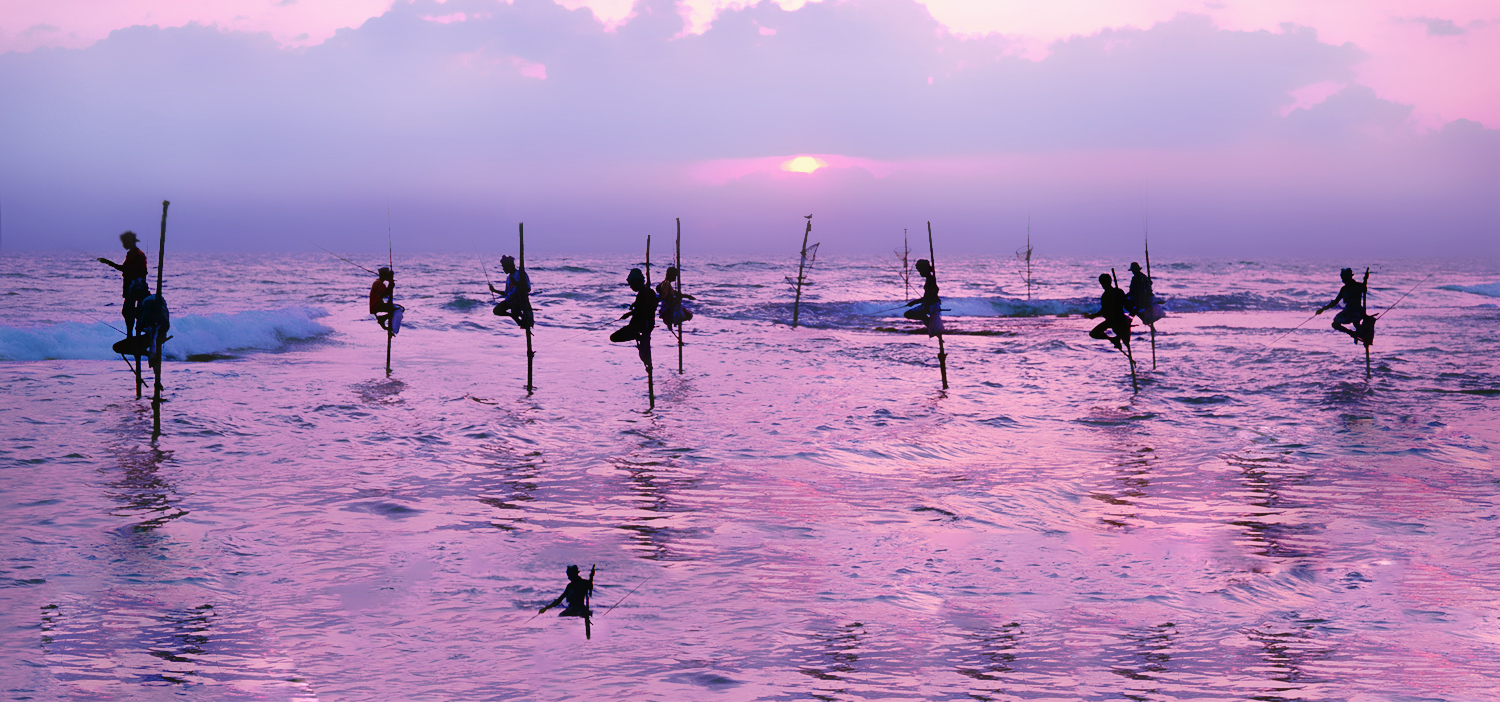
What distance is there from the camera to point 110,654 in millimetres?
4664

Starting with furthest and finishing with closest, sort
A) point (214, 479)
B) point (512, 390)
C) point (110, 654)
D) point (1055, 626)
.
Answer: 1. point (512, 390)
2. point (214, 479)
3. point (1055, 626)
4. point (110, 654)

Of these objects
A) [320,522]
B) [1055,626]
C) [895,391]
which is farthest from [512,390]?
[1055,626]

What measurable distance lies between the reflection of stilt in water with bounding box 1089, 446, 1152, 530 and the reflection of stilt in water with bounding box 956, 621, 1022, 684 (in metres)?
2.78

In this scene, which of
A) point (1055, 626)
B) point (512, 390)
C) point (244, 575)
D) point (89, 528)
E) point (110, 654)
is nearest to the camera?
point (110, 654)

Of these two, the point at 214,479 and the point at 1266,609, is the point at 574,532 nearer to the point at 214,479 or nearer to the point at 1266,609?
the point at 214,479

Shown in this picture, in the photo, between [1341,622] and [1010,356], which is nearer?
[1341,622]

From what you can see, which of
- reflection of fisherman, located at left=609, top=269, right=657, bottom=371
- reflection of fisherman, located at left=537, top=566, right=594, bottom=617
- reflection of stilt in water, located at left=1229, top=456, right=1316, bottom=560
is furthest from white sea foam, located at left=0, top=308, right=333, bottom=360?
reflection of stilt in water, located at left=1229, top=456, right=1316, bottom=560

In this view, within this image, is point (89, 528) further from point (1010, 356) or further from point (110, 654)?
point (1010, 356)

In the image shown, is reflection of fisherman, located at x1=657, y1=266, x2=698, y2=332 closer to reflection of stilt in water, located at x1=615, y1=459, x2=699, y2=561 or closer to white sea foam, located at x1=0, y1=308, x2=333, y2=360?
reflection of stilt in water, located at x1=615, y1=459, x2=699, y2=561

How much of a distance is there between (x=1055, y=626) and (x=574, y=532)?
3649mm

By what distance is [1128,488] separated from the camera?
28.9 ft

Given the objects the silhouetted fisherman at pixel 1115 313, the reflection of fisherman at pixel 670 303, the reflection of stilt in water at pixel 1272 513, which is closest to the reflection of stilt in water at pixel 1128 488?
the reflection of stilt in water at pixel 1272 513

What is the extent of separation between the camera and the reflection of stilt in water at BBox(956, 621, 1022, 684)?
4590 millimetres

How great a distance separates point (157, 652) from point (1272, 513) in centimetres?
818
